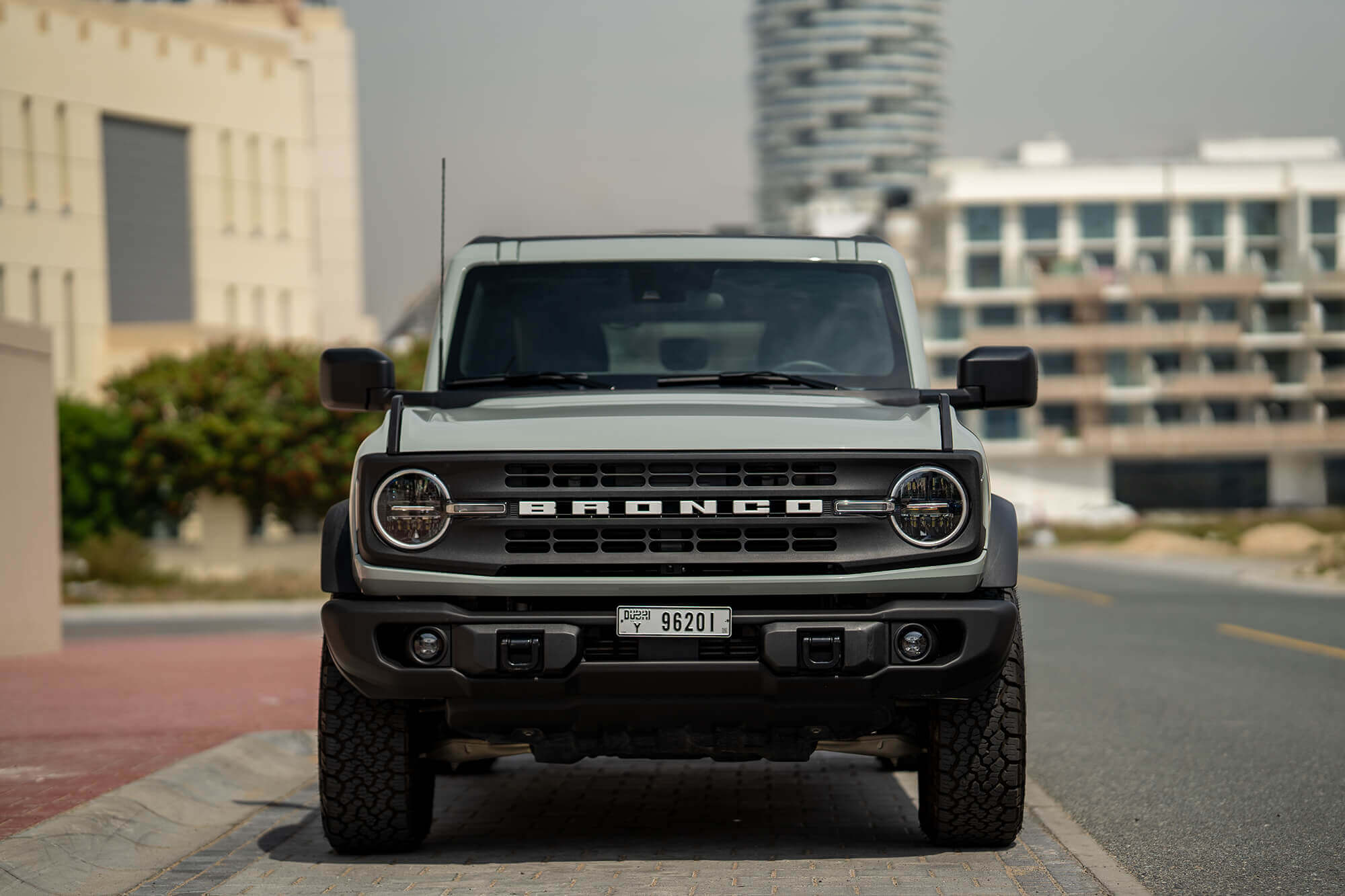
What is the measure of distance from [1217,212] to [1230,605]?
7943 centimetres

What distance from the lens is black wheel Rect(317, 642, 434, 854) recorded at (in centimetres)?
640

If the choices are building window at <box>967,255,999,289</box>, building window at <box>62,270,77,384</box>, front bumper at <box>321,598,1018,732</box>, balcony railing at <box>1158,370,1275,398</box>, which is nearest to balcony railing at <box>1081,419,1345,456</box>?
balcony railing at <box>1158,370,1275,398</box>

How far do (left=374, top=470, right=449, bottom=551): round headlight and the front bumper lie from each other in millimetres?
227

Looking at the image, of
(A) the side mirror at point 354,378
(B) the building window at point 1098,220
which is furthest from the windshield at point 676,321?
(B) the building window at point 1098,220

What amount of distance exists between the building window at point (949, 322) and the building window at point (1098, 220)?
10.2m

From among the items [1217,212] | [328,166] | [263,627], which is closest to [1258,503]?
[1217,212]

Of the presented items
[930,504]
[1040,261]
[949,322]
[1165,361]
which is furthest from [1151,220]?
[930,504]

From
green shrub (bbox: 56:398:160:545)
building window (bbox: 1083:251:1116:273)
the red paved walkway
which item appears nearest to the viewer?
the red paved walkway

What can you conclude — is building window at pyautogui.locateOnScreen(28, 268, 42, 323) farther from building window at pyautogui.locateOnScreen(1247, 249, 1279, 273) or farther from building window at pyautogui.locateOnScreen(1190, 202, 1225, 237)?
building window at pyautogui.locateOnScreen(1247, 249, 1279, 273)

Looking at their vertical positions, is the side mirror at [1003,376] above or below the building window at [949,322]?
below

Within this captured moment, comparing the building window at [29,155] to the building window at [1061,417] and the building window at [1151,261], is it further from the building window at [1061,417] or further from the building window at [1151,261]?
the building window at [1151,261]

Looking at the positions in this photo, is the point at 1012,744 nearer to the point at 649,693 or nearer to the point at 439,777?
the point at 649,693

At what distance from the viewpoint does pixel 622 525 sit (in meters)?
5.90

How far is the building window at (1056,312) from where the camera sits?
312ft
